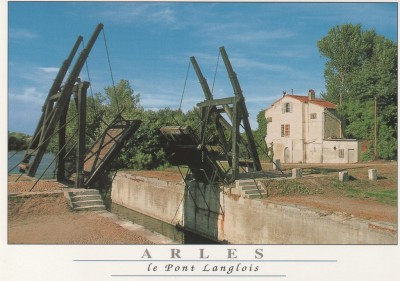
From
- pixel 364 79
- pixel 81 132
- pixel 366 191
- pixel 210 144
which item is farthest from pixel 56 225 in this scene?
pixel 364 79

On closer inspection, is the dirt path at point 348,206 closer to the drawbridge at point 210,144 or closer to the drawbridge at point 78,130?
the drawbridge at point 210,144

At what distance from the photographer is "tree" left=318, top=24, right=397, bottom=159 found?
3447 cm

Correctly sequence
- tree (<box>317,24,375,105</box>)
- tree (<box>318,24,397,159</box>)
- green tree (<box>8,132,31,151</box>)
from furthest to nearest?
tree (<box>317,24,375,105</box>), tree (<box>318,24,397,159</box>), green tree (<box>8,132,31,151</box>)

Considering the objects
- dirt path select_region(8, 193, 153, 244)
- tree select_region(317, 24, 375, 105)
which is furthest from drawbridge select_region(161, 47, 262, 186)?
tree select_region(317, 24, 375, 105)

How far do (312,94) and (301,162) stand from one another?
7.73 meters

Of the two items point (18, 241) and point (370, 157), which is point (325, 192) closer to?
point (18, 241)

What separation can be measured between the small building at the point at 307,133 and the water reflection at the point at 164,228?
19382mm

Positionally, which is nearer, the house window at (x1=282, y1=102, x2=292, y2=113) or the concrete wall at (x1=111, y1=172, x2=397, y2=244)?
the concrete wall at (x1=111, y1=172, x2=397, y2=244)

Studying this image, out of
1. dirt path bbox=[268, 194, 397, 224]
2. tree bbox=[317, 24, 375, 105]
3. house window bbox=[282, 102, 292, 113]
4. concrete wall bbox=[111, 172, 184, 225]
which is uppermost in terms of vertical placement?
tree bbox=[317, 24, 375, 105]

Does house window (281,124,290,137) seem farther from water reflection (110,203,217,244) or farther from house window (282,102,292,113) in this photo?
water reflection (110,203,217,244)

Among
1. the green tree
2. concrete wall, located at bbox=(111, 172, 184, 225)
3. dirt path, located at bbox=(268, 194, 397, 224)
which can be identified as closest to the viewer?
dirt path, located at bbox=(268, 194, 397, 224)

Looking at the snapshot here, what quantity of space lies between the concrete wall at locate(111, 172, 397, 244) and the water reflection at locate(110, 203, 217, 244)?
1.17 feet

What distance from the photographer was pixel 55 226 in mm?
10859
